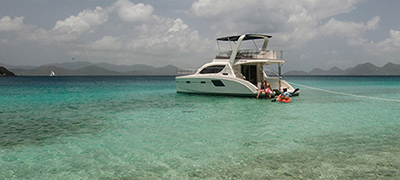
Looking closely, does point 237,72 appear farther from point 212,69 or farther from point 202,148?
point 202,148

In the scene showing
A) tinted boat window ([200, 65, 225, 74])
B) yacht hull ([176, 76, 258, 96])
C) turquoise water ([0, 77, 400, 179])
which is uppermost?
tinted boat window ([200, 65, 225, 74])

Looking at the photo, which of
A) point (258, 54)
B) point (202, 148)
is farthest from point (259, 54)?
point (202, 148)

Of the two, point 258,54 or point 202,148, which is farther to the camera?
point 258,54

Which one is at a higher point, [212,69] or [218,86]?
[212,69]

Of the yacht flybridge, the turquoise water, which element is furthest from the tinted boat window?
the turquoise water

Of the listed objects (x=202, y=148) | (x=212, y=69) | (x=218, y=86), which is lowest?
(x=202, y=148)

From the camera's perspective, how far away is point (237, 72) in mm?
21391

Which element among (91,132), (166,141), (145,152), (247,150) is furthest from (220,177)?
(91,132)

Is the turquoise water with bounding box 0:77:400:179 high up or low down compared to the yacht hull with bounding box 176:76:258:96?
down

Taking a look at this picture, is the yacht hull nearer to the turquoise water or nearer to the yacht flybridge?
the yacht flybridge

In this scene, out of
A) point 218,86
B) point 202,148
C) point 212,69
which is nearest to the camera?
point 202,148

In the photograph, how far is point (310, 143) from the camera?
7.25 m

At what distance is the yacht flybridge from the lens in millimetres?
20062

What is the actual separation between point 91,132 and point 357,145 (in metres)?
7.44
